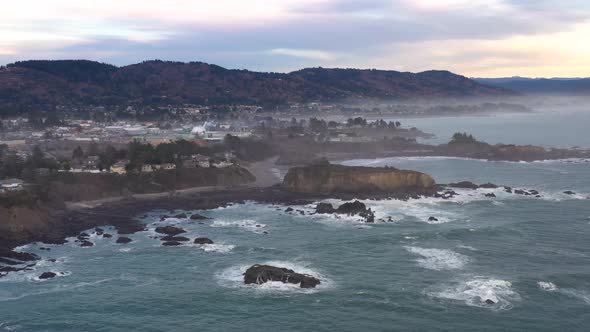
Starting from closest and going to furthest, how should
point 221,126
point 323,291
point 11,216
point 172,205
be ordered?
point 323,291 < point 11,216 < point 172,205 < point 221,126

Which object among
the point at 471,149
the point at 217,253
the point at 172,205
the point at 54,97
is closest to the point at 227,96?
the point at 54,97

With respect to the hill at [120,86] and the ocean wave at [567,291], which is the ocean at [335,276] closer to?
the ocean wave at [567,291]

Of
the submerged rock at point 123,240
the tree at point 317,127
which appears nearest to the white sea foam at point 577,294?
the submerged rock at point 123,240

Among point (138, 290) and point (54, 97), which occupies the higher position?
point (54, 97)

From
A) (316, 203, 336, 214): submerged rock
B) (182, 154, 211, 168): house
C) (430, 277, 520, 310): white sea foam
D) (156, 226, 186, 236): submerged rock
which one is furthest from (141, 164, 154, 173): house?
(430, 277, 520, 310): white sea foam

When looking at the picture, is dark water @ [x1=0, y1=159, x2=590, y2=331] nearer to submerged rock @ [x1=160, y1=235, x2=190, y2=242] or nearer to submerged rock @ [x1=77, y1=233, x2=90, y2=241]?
submerged rock @ [x1=160, y1=235, x2=190, y2=242]

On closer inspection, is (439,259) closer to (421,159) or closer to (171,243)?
(171,243)

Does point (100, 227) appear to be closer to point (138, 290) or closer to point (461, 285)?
point (138, 290)
